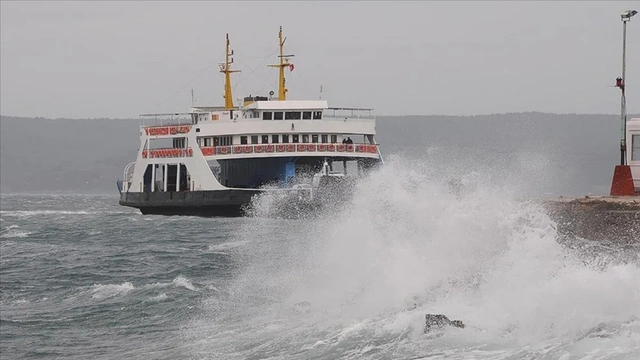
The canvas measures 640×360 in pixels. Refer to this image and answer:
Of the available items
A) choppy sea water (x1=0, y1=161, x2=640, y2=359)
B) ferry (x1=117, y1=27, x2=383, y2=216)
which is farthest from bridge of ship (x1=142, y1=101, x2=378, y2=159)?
choppy sea water (x1=0, y1=161, x2=640, y2=359)

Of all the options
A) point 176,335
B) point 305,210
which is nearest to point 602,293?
point 176,335

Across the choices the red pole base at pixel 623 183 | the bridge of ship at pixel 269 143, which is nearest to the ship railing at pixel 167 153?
the bridge of ship at pixel 269 143

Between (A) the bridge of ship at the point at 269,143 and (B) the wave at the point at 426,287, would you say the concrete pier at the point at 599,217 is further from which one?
(A) the bridge of ship at the point at 269,143

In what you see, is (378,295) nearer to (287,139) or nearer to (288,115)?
(287,139)

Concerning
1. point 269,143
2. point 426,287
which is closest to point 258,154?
point 269,143

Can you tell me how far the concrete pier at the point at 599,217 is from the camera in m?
28.2

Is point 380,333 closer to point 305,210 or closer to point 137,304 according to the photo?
point 137,304

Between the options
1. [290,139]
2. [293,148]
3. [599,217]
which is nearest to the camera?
[599,217]

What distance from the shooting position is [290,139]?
54688 millimetres

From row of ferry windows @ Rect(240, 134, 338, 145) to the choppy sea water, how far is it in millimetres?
18598

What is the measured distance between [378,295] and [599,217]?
8925 millimetres

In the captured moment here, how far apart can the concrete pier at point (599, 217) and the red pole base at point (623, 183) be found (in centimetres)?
116

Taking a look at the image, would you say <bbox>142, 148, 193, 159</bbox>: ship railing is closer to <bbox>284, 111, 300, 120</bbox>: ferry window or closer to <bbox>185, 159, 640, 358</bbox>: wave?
<bbox>284, 111, 300, 120</bbox>: ferry window

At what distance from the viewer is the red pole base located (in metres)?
32.1
